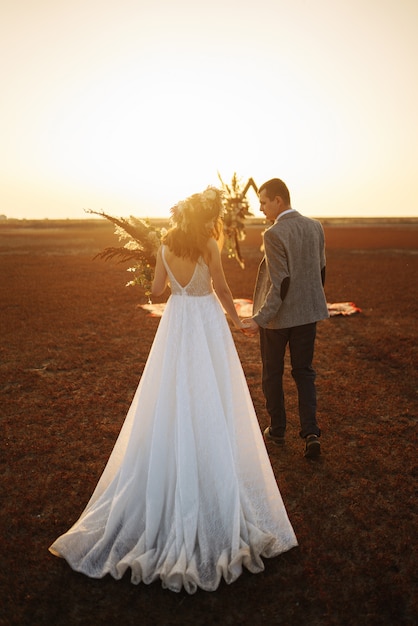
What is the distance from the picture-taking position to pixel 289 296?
15.4ft

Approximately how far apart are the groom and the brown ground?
29.6 inches

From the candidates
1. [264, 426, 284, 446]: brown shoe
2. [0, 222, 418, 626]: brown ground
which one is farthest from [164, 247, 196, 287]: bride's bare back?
[264, 426, 284, 446]: brown shoe

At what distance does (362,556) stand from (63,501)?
2660 millimetres

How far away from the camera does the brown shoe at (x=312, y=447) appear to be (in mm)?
4820

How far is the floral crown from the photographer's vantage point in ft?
11.7

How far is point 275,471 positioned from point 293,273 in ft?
6.80

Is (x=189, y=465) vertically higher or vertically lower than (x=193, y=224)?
lower

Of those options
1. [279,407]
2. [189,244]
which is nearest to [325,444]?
[279,407]

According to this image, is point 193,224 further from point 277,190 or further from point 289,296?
point 289,296

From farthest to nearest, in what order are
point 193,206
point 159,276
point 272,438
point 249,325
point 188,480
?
point 272,438, point 249,325, point 159,276, point 193,206, point 188,480

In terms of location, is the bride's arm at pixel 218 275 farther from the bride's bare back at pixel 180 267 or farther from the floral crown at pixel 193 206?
the floral crown at pixel 193 206

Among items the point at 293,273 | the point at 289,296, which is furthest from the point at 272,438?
the point at 293,273

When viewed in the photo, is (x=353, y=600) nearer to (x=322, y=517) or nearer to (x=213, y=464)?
(x=322, y=517)

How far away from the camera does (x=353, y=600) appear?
3.04 metres
